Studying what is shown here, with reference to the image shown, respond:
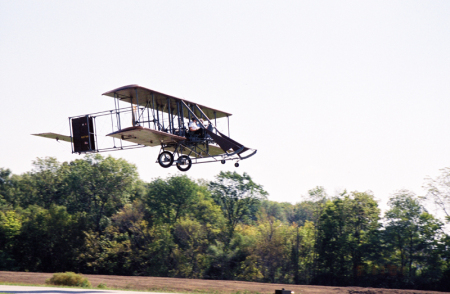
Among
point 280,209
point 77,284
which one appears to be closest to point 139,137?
point 77,284

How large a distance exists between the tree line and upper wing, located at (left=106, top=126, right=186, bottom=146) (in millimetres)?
34635

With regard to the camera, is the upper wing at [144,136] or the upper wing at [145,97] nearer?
the upper wing at [144,136]

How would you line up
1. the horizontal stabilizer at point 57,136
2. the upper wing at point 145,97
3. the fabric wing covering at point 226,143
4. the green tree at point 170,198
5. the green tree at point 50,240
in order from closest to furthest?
the upper wing at point 145,97, the fabric wing covering at point 226,143, the horizontal stabilizer at point 57,136, the green tree at point 50,240, the green tree at point 170,198

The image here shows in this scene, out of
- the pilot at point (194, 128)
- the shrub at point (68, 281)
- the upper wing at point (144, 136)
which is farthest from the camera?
the shrub at point (68, 281)

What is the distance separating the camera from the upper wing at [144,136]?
25734mm

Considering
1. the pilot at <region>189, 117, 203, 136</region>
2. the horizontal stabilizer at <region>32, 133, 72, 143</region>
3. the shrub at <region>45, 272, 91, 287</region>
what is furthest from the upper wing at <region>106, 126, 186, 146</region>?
the shrub at <region>45, 272, 91, 287</region>

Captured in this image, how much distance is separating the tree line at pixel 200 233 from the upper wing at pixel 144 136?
34.6 meters

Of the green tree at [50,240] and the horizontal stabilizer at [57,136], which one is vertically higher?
the horizontal stabilizer at [57,136]

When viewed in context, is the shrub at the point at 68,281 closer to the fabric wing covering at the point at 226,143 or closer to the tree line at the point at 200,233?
the fabric wing covering at the point at 226,143

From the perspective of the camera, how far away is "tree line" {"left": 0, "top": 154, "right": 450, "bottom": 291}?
173ft

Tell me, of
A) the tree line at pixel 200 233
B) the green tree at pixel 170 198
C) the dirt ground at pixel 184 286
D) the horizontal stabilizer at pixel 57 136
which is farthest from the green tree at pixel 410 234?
the horizontal stabilizer at pixel 57 136

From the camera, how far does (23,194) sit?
76625mm

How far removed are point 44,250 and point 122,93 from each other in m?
48.6

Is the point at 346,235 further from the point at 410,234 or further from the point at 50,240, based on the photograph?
the point at 50,240
